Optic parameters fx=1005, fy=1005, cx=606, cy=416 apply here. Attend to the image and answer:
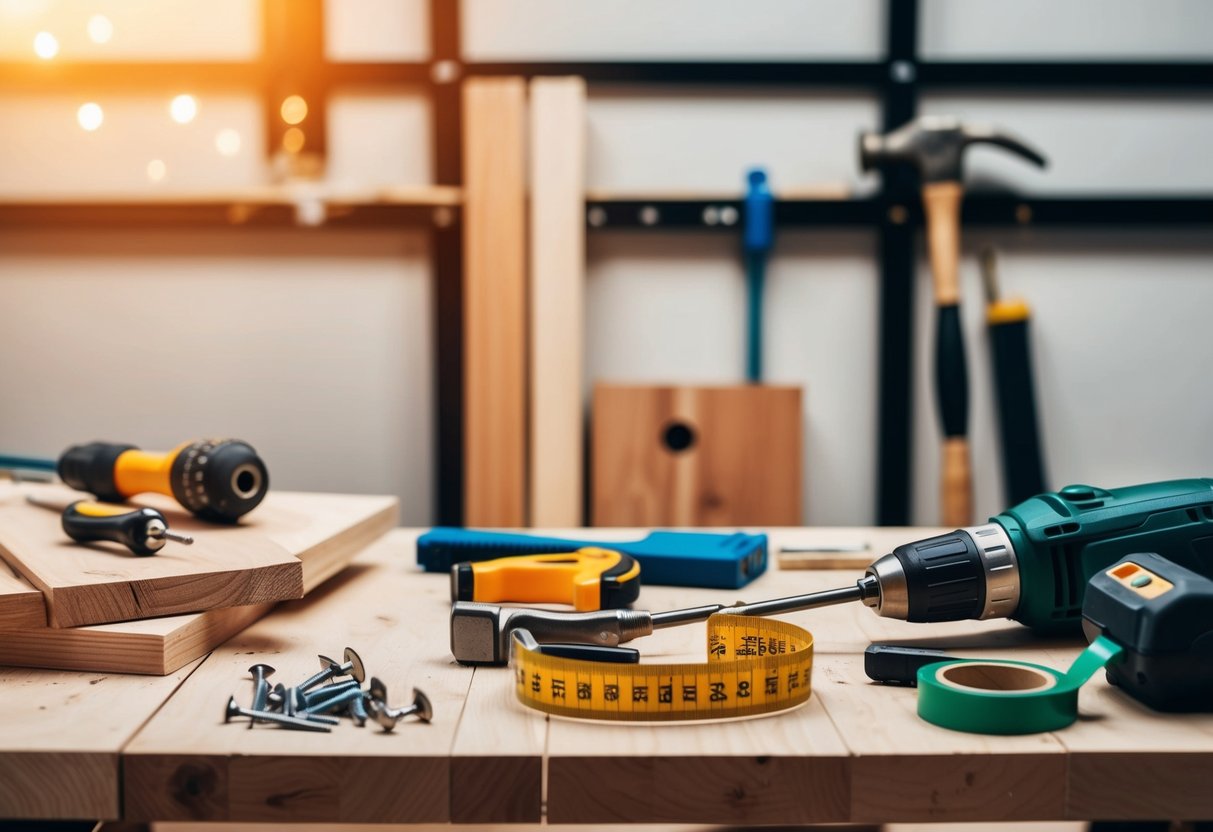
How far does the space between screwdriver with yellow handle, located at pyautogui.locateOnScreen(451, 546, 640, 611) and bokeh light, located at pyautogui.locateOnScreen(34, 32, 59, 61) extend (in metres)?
2.01

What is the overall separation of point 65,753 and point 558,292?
1647 mm

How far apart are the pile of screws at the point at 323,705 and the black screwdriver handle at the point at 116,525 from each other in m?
0.21

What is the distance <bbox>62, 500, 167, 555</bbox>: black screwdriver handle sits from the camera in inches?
31.9

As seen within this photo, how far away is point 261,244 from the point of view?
2.27m

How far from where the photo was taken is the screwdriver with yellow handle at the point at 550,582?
2.74 feet

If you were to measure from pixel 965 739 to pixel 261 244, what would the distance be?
2.05 meters

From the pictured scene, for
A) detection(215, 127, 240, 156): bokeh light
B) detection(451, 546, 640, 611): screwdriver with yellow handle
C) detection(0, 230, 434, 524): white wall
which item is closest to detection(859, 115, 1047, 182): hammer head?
detection(0, 230, 434, 524): white wall

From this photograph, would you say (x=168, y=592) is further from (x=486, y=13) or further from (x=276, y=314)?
(x=486, y=13)

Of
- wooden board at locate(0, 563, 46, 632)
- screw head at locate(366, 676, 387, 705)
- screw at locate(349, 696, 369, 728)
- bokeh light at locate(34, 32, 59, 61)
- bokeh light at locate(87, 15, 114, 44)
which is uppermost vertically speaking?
bokeh light at locate(87, 15, 114, 44)

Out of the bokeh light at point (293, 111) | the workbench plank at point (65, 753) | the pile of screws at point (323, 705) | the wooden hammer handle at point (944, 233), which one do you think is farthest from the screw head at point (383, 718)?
the bokeh light at point (293, 111)

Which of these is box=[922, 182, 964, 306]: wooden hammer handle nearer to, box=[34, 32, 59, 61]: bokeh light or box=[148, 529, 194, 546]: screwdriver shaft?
box=[148, 529, 194, 546]: screwdriver shaft

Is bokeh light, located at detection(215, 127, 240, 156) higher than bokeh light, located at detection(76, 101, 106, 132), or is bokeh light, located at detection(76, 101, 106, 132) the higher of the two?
bokeh light, located at detection(76, 101, 106, 132)

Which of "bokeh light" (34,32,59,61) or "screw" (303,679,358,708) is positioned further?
"bokeh light" (34,32,59,61)

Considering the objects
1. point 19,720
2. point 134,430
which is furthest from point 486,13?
point 19,720
